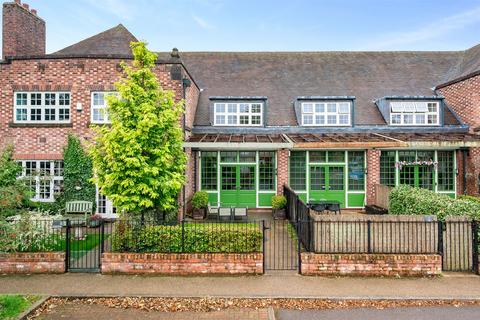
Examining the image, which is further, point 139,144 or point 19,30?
point 19,30

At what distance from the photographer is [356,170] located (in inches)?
679

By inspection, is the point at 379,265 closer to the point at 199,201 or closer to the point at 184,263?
the point at 184,263

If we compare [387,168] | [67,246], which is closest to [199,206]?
[67,246]

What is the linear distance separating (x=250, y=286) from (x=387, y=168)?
12.8 m

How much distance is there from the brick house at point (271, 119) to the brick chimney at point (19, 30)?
0.05 meters

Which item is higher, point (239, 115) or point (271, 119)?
point (239, 115)

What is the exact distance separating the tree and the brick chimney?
9.91 m

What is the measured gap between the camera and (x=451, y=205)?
9.32 metres

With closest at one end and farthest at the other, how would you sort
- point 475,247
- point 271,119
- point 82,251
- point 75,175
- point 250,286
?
point 250,286 < point 475,247 < point 82,251 < point 75,175 < point 271,119

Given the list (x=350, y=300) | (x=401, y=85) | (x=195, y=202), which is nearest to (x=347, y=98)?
(x=401, y=85)

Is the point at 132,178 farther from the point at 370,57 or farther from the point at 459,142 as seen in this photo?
the point at 370,57

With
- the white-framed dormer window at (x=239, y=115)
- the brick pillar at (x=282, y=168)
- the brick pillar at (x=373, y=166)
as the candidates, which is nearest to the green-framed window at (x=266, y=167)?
the brick pillar at (x=282, y=168)

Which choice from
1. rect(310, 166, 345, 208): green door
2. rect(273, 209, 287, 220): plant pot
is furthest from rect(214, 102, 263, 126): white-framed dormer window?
rect(273, 209, 287, 220): plant pot

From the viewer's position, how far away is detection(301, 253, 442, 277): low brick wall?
26.7 feet
